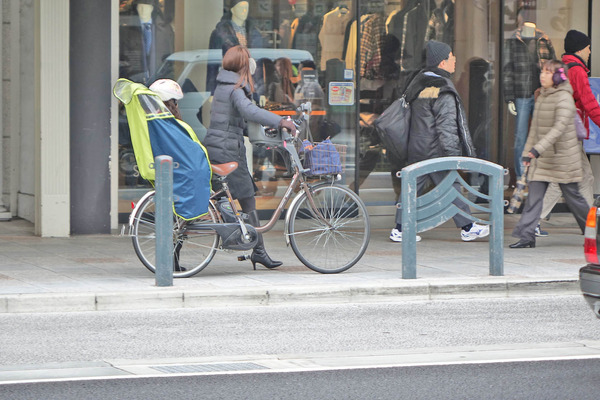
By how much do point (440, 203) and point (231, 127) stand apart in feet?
6.34

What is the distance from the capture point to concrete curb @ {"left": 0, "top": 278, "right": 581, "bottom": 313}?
27.1 feet

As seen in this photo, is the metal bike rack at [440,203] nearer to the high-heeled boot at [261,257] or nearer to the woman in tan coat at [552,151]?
the high-heeled boot at [261,257]

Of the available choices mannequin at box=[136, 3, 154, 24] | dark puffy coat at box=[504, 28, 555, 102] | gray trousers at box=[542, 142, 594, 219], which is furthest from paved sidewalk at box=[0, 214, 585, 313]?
dark puffy coat at box=[504, 28, 555, 102]

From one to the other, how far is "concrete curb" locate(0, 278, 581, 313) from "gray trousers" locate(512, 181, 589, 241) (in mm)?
2178

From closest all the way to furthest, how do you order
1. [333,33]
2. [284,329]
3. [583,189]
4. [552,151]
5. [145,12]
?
[284,329]
[552,151]
[583,189]
[145,12]
[333,33]

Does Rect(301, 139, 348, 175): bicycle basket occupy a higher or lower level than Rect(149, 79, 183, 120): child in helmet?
lower

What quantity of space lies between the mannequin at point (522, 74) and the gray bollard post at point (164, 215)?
277 inches

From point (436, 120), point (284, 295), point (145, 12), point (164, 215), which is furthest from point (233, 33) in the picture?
point (284, 295)

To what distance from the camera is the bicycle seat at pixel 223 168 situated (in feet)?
30.3

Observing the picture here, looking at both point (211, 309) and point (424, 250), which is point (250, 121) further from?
point (424, 250)

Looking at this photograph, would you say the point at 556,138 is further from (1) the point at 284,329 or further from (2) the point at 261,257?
(1) the point at 284,329

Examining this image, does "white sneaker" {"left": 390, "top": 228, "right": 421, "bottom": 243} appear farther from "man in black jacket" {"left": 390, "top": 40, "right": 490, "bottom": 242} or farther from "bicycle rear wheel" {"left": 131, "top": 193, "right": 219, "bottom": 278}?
"bicycle rear wheel" {"left": 131, "top": 193, "right": 219, "bottom": 278}

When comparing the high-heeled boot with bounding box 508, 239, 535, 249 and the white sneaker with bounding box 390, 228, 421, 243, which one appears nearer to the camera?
the high-heeled boot with bounding box 508, 239, 535, 249

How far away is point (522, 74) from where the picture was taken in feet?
47.4
